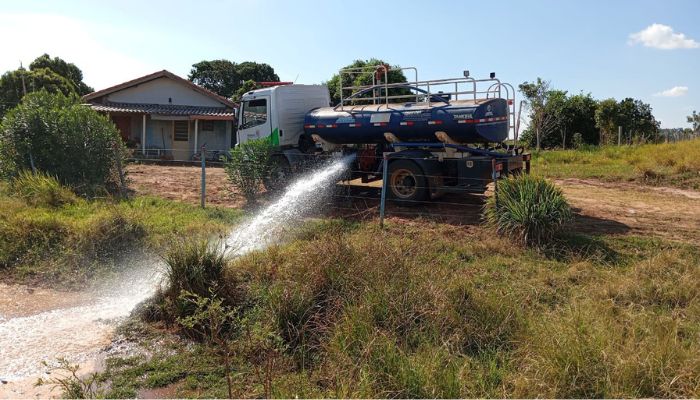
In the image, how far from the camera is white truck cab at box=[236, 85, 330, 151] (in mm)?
12953

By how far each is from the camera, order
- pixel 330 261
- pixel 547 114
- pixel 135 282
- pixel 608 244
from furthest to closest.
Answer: pixel 547 114 < pixel 608 244 < pixel 135 282 < pixel 330 261

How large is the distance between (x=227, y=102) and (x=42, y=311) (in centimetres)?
2162

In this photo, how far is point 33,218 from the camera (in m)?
8.71

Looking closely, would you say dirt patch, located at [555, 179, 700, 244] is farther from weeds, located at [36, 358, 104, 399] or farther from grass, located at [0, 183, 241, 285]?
weeds, located at [36, 358, 104, 399]

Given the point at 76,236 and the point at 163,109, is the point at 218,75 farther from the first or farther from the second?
the point at 76,236

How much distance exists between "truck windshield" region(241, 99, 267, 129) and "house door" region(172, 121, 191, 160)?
41.0 feet

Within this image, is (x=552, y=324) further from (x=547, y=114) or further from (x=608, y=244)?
(x=547, y=114)

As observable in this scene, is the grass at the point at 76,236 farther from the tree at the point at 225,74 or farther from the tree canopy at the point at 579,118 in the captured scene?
the tree at the point at 225,74

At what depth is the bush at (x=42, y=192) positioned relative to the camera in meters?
10.3

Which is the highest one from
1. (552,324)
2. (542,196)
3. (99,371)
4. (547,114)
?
(547,114)

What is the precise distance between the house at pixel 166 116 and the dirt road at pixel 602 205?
9626 millimetres

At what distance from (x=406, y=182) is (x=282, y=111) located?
146 inches

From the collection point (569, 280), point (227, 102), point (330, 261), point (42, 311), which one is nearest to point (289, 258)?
point (330, 261)

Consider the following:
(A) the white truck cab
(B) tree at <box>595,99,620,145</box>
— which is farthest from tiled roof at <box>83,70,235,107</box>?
(B) tree at <box>595,99,620,145</box>
